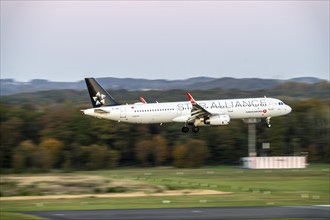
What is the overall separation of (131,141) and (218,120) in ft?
224

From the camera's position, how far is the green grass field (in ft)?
243

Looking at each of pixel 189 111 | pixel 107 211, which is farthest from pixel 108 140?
pixel 107 211

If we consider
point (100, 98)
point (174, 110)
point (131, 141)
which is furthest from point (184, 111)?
point (131, 141)

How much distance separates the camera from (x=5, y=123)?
540 feet

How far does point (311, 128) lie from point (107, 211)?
10798 centimetres

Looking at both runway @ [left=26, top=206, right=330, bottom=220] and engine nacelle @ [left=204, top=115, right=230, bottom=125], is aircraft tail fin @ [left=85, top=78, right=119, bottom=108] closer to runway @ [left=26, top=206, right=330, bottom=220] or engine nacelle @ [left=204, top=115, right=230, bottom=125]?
engine nacelle @ [left=204, top=115, right=230, bottom=125]

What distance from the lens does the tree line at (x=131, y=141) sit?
14775cm

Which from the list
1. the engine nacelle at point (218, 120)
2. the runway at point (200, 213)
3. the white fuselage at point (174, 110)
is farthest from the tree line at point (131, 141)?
the runway at point (200, 213)

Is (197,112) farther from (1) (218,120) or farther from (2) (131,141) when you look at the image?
(2) (131,141)

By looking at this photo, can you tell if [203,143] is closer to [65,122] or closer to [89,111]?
[65,122]

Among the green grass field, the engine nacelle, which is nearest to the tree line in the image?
the green grass field

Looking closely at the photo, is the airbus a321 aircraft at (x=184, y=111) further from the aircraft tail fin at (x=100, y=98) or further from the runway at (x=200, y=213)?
the runway at (x=200, y=213)

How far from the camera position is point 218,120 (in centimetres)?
9575

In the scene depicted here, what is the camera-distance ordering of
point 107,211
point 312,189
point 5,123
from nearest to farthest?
point 107,211 → point 312,189 → point 5,123
